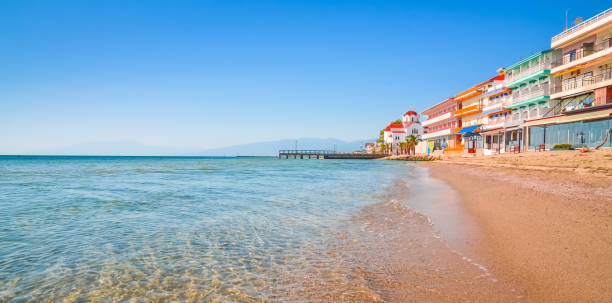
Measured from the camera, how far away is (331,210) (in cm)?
837

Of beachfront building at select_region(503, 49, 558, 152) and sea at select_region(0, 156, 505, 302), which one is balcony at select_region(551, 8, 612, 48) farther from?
sea at select_region(0, 156, 505, 302)

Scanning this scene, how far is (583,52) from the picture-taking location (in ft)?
78.6

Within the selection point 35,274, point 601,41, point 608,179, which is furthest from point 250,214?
point 601,41

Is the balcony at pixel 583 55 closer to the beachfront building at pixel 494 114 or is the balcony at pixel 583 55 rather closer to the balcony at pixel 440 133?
the beachfront building at pixel 494 114

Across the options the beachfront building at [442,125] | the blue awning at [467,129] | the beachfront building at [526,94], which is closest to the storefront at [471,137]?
the blue awning at [467,129]

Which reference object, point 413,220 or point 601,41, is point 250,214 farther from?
point 601,41

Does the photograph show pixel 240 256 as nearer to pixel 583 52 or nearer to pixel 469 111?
pixel 583 52

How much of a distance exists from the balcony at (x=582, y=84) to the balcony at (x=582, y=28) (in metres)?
3.54

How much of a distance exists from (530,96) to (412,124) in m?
51.7

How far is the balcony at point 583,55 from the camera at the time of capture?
71.7ft

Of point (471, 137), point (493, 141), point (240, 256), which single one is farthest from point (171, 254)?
point (471, 137)

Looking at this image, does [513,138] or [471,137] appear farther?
[471,137]

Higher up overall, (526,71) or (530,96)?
(526,71)

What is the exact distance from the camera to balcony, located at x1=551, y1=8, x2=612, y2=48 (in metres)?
21.8
